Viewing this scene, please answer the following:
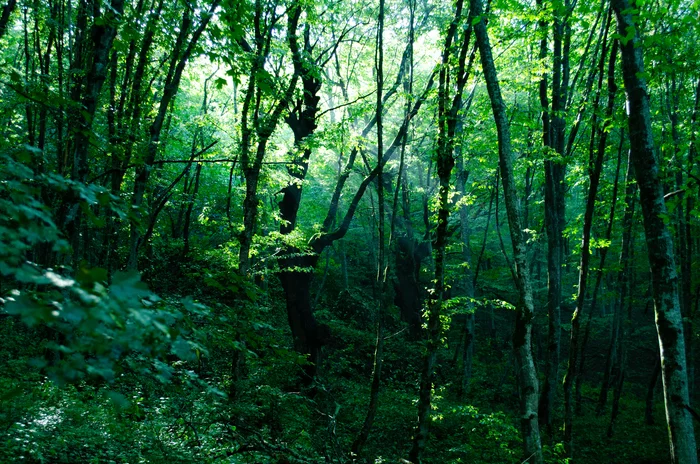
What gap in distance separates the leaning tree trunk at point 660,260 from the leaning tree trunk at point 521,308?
4.88 feet

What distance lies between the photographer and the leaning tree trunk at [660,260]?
350 centimetres

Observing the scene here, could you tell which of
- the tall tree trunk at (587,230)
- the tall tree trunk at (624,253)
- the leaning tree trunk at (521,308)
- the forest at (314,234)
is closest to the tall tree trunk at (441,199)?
the forest at (314,234)

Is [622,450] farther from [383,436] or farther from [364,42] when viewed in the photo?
[364,42]

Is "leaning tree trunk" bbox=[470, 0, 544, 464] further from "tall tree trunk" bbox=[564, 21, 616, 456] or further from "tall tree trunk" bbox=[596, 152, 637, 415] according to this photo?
"tall tree trunk" bbox=[596, 152, 637, 415]

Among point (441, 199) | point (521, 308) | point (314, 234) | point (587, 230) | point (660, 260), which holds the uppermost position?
point (441, 199)

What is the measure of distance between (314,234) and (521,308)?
303 inches

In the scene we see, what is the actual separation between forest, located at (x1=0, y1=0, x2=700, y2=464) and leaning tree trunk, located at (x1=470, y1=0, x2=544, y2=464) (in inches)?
1.4

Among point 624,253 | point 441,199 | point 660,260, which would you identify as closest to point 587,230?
point 441,199

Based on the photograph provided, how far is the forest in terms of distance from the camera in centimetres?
284

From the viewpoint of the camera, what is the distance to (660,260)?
3.70 m

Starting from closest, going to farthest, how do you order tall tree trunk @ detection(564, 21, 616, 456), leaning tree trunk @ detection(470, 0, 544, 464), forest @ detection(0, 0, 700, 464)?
forest @ detection(0, 0, 700, 464) → leaning tree trunk @ detection(470, 0, 544, 464) → tall tree trunk @ detection(564, 21, 616, 456)

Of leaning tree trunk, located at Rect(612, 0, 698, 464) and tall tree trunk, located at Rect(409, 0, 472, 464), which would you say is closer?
leaning tree trunk, located at Rect(612, 0, 698, 464)

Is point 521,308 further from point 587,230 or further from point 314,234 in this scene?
point 314,234

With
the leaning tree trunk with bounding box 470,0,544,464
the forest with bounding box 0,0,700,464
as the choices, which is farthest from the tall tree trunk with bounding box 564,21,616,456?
the leaning tree trunk with bounding box 470,0,544,464
